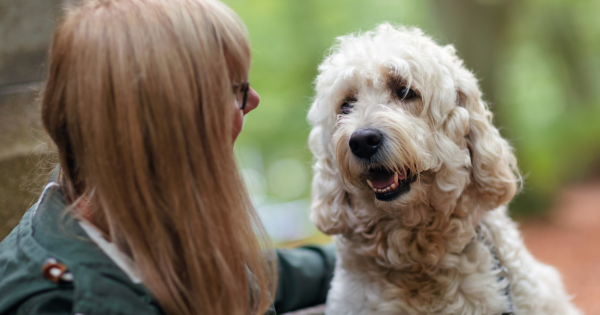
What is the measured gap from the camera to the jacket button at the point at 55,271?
1.49 metres

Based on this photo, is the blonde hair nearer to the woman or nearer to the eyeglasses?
the woman

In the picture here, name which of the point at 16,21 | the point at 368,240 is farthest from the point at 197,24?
the point at 16,21

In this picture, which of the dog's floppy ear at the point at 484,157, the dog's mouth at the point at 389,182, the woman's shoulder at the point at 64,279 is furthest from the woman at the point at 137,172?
the dog's floppy ear at the point at 484,157

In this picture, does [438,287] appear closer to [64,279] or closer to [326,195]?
[326,195]

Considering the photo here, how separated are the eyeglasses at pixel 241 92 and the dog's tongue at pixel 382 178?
860 millimetres

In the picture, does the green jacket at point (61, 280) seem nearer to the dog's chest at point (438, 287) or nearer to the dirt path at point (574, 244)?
the dog's chest at point (438, 287)

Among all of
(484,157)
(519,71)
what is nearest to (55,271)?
(484,157)

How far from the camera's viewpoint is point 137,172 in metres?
1.57

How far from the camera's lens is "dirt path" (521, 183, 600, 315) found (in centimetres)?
573

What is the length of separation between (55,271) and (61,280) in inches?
1.4

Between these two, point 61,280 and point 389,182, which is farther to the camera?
point 389,182

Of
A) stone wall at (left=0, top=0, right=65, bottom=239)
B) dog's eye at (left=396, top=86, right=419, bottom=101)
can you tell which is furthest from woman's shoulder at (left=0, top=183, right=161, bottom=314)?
dog's eye at (left=396, top=86, right=419, bottom=101)

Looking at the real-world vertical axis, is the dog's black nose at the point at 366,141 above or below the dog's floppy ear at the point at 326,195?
above

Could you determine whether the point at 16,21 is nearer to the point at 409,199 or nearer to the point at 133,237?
the point at 133,237
